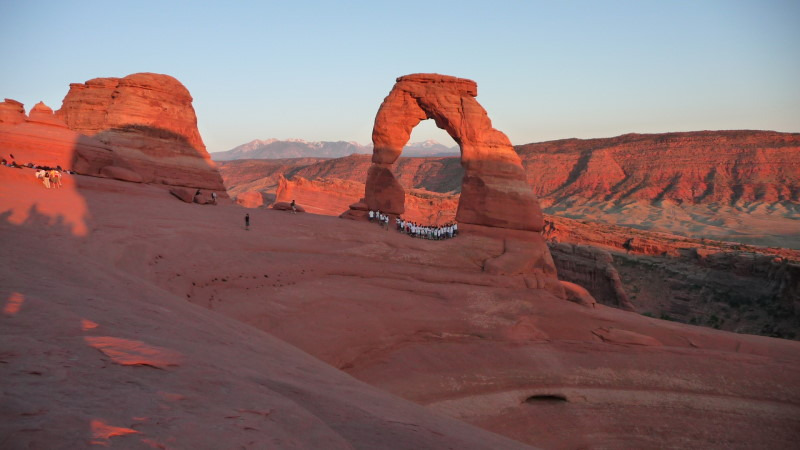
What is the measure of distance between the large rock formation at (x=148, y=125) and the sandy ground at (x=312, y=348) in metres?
4.44

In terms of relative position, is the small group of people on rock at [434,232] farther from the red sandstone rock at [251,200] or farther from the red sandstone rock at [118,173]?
the red sandstone rock at [251,200]

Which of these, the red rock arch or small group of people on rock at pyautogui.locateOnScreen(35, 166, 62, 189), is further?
the red rock arch

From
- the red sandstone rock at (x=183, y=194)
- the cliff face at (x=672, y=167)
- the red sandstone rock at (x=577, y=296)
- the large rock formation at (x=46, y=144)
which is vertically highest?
the cliff face at (x=672, y=167)

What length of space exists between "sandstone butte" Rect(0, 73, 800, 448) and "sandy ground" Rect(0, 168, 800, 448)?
40 mm

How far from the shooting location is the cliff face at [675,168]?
2936 inches

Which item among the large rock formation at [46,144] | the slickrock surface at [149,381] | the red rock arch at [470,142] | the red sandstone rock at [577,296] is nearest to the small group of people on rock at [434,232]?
the red rock arch at [470,142]

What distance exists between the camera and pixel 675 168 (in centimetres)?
8288

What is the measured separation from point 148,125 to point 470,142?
19719 millimetres

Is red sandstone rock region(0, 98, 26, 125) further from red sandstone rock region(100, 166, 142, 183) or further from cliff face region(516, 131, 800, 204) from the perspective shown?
cliff face region(516, 131, 800, 204)

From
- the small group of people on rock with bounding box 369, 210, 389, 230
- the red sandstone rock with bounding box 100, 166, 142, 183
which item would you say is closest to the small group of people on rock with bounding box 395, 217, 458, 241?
the small group of people on rock with bounding box 369, 210, 389, 230

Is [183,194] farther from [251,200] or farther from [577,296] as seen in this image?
[251,200]

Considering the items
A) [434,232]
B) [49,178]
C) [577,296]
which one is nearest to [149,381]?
[49,178]

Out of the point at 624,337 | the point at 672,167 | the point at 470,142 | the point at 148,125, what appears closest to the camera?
the point at 624,337

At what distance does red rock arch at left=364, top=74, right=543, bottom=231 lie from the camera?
23281 mm
